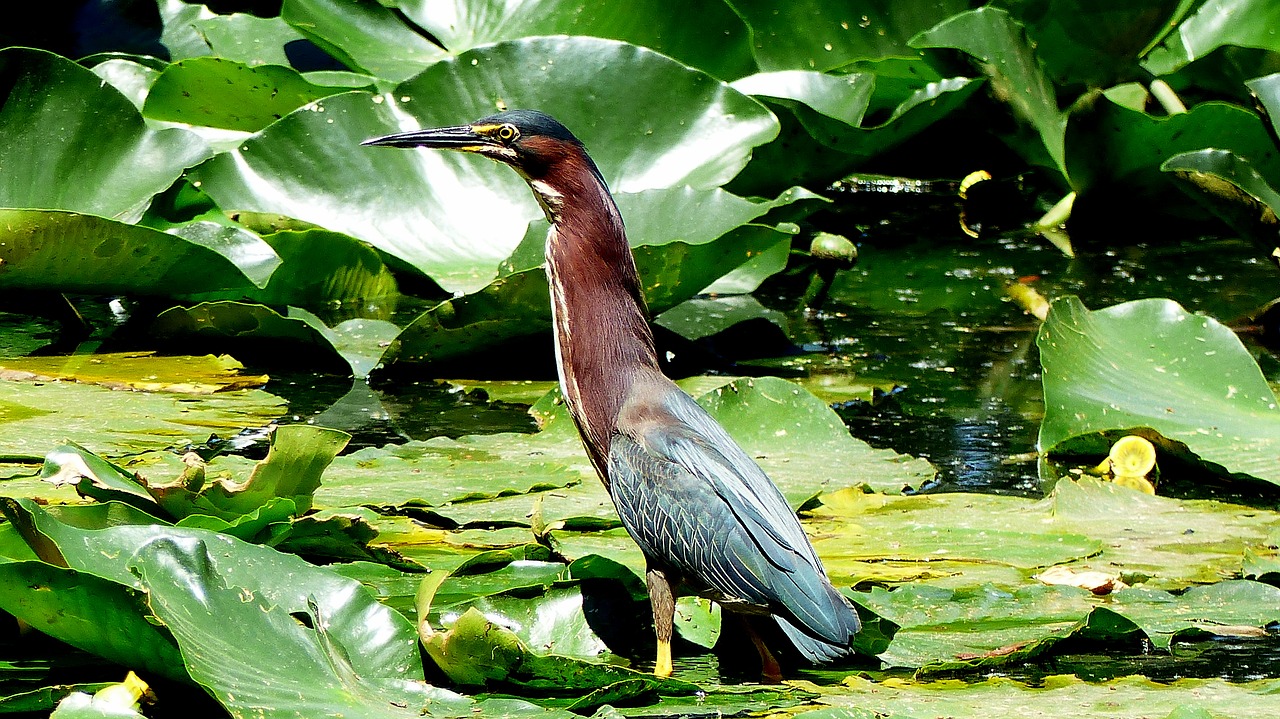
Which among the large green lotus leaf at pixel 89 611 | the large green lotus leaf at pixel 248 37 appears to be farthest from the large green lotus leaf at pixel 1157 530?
the large green lotus leaf at pixel 248 37

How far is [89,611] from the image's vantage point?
1.60 metres

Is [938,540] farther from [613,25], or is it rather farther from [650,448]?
[613,25]

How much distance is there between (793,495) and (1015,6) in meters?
3.08

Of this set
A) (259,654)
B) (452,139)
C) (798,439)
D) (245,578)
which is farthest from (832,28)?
(259,654)

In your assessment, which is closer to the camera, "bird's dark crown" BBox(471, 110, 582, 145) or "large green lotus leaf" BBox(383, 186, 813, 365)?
"bird's dark crown" BBox(471, 110, 582, 145)

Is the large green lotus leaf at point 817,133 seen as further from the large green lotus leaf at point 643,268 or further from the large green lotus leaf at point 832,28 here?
the large green lotus leaf at point 643,268

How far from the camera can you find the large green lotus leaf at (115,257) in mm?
2910

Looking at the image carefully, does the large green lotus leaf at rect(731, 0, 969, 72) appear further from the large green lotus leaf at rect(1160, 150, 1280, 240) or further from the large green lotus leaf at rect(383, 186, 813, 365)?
the large green lotus leaf at rect(383, 186, 813, 365)

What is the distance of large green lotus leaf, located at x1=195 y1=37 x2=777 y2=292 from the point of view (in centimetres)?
370

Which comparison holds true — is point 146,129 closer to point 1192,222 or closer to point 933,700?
point 933,700

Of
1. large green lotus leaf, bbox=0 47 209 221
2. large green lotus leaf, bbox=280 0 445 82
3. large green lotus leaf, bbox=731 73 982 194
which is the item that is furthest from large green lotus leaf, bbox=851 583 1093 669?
large green lotus leaf, bbox=280 0 445 82

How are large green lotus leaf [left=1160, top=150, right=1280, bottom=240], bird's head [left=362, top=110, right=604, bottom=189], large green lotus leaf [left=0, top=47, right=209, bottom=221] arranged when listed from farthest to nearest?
large green lotus leaf [left=1160, top=150, right=1280, bottom=240]
large green lotus leaf [left=0, top=47, right=209, bottom=221]
bird's head [left=362, top=110, right=604, bottom=189]

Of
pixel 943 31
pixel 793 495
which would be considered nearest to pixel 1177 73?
pixel 943 31

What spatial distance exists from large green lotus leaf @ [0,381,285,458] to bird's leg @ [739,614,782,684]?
109 centimetres
